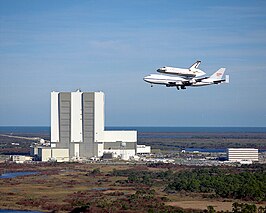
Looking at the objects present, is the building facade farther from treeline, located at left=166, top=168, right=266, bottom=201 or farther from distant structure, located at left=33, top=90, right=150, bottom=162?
treeline, located at left=166, top=168, right=266, bottom=201

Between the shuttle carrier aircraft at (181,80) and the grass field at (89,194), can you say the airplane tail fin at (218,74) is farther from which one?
the grass field at (89,194)

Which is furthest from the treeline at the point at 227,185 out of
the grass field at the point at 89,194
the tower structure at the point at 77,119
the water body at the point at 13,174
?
the tower structure at the point at 77,119

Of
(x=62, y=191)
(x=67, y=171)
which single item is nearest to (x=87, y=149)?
(x=67, y=171)

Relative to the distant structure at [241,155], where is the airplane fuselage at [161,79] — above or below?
above

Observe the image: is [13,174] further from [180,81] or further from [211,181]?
[180,81]

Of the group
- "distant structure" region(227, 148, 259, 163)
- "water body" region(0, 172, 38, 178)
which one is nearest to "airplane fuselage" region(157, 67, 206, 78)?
"water body" region(0, 172, 38, 178)

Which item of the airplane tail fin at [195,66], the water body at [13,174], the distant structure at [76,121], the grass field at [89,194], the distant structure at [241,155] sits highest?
the airplane tail fin at [195,66]

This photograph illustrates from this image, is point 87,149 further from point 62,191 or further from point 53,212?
point 53,212

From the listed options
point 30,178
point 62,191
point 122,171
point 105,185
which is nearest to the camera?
point 62,191
